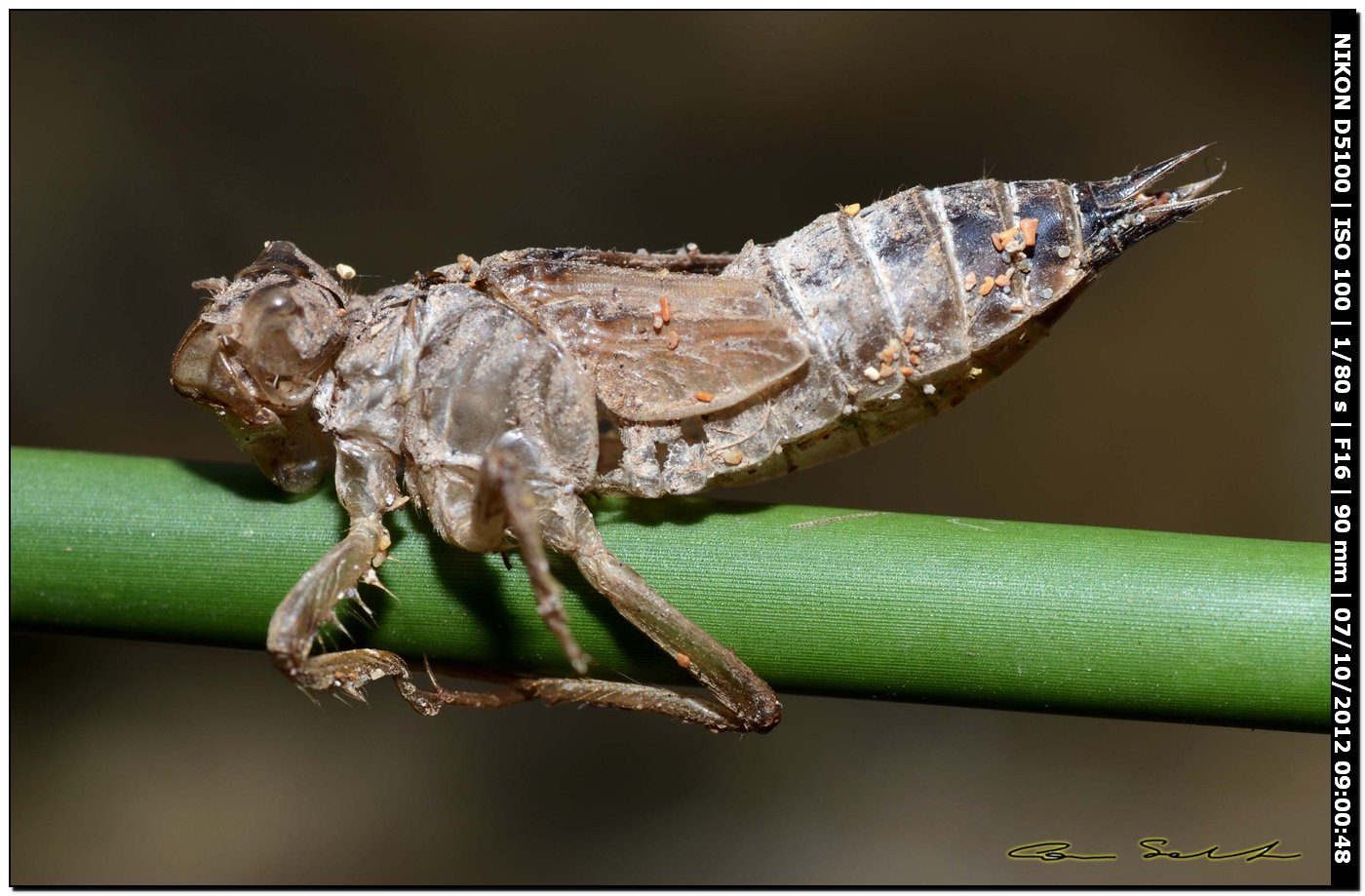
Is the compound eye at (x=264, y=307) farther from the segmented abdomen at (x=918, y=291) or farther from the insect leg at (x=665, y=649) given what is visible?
the segmented abdomen at (x=918, y=291)

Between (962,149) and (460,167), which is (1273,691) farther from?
(460,167)

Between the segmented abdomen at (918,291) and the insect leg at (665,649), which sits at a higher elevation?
the segmented abdomen at (918,291)

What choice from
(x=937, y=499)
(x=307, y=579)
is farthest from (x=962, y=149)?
(x=307, y=579)

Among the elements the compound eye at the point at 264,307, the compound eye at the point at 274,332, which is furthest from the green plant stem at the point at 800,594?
the compound eye at the point at 264,307
